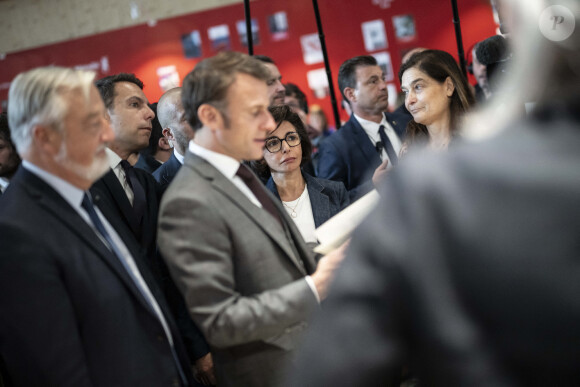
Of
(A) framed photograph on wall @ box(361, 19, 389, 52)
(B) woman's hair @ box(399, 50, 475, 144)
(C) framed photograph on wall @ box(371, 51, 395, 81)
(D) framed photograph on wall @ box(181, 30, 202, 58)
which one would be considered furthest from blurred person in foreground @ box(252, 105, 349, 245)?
(D) framed photograph on wall @ box(181, 30, 202, 58)

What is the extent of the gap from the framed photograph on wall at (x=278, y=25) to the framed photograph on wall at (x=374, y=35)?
1089mm

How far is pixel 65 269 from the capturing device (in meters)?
1.60

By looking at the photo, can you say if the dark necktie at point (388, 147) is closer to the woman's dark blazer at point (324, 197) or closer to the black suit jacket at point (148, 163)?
the woman's dark blazer at point (324, 197)

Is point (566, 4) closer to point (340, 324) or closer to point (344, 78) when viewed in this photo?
point (340, 324)

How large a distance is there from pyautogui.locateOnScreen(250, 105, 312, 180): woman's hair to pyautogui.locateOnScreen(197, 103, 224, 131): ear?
1.19 meters

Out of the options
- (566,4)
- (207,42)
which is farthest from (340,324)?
(207,42)

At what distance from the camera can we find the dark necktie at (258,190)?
1871 millimetres

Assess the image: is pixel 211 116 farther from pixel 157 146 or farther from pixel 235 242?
pixel 157 146

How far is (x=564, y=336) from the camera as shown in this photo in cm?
44

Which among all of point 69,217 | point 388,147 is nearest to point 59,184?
point 69,217

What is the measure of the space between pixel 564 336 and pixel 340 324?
0.61 ft

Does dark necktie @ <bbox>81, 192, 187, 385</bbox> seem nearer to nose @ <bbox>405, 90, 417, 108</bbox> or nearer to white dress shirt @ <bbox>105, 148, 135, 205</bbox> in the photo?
white dress shirt @ <bbox>105, 148, 135, 205</bbox>

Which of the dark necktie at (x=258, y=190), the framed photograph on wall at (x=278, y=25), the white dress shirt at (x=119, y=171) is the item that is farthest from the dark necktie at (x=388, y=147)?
the framed photograph on wall at (x=278, y=25)

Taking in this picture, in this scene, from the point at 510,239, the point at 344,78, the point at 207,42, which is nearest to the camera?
the point at 510,239
